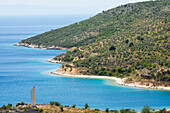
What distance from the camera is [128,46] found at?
10794cm

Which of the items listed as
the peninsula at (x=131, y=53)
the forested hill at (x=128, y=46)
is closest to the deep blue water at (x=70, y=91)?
the peninsula at (x=131, y=53)

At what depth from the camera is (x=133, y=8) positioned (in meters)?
180

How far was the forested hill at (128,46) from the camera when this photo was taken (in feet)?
307

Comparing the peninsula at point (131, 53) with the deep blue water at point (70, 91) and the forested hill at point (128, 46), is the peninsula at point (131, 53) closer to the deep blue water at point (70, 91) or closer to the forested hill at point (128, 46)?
the forested hill at point (128, 46)

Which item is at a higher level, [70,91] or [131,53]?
[131,53]

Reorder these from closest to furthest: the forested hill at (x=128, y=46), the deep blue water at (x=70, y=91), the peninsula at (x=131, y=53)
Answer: the deep blue water at (x=70, y=91) → the peninsula at (x=131, y=53) → the forested hill at (x=128, y=46)

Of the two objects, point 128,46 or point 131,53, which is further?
point 128,46

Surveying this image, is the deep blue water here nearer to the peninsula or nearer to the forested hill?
the peninsula

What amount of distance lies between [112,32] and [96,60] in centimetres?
6016

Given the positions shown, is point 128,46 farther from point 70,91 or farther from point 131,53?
point 70,91

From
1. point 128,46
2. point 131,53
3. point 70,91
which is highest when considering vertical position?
point 128,46

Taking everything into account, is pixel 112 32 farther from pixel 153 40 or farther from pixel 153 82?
pixel 153 82

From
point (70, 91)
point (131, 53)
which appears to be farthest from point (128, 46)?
point (70, 91)

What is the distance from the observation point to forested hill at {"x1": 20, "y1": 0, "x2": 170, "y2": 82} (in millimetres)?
93438
